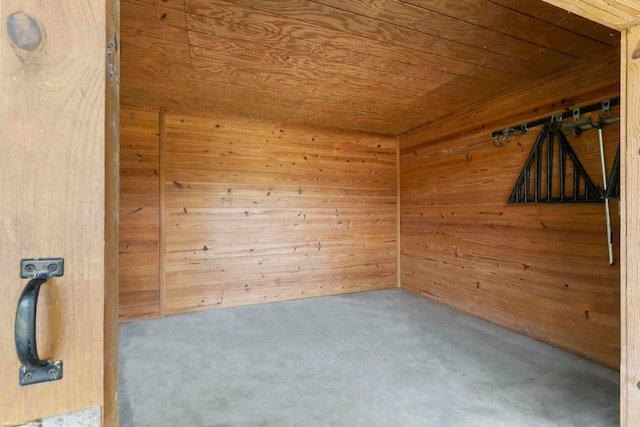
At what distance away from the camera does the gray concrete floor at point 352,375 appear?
167 cm

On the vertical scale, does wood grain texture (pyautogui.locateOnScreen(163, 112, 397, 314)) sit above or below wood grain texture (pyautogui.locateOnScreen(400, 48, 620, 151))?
below

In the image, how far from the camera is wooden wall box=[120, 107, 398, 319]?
3.22 metres

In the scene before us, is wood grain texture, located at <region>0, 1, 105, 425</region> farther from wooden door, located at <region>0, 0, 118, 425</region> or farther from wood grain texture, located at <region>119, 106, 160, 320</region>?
wood grain texture, located at <region>119, 106, 160, 320</region>

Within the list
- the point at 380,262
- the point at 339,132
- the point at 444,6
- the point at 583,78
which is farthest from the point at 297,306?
the point at 583,78

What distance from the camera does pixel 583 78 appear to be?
7.57 feet

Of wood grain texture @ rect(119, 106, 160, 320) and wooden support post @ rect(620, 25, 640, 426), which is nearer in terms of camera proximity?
wooden support post @ rect(620, 25, 640, 426)

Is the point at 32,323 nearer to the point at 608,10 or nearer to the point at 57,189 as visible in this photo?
the point at 57,189

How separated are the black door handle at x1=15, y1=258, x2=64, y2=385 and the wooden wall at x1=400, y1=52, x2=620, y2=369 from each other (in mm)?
2963

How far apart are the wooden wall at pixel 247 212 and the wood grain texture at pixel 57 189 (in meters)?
3.02

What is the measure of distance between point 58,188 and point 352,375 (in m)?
2.07

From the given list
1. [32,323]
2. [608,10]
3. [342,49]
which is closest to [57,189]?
[32,323]

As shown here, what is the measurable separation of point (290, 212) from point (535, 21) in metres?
2.90

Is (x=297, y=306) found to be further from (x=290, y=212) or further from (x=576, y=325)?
(x=576, y=325)

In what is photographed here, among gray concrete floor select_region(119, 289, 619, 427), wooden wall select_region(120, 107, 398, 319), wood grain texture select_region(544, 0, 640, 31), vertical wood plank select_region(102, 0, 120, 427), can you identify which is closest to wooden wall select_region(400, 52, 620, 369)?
gray concrete floor select_region(119, 289, 619, 427)
